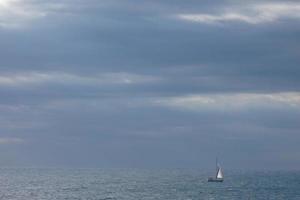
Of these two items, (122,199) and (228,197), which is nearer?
(122,199)

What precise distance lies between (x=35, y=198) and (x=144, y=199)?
22.7m

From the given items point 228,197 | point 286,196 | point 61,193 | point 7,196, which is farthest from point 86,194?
point 286,196

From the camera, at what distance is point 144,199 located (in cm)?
15588

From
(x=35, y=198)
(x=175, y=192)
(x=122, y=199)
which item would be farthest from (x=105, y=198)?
(x=175, y=192)

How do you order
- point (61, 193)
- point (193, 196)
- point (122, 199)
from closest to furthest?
point (122, 199) < point (193, 196) < point (61, 193)

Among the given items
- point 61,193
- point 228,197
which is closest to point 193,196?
point 228,197

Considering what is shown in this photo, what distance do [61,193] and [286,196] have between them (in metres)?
51.1

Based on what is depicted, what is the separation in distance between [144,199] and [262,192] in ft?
129

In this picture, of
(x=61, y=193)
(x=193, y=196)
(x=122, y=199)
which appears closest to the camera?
(x=122, y=199)

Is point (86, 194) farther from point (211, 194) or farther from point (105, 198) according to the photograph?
point (211, 194)

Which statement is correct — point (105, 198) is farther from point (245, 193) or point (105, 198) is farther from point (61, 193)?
point (245, 193)

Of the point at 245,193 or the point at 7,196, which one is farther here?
the point at 245,193

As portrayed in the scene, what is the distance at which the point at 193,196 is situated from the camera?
545ft

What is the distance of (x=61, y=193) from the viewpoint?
177250 millimetres
